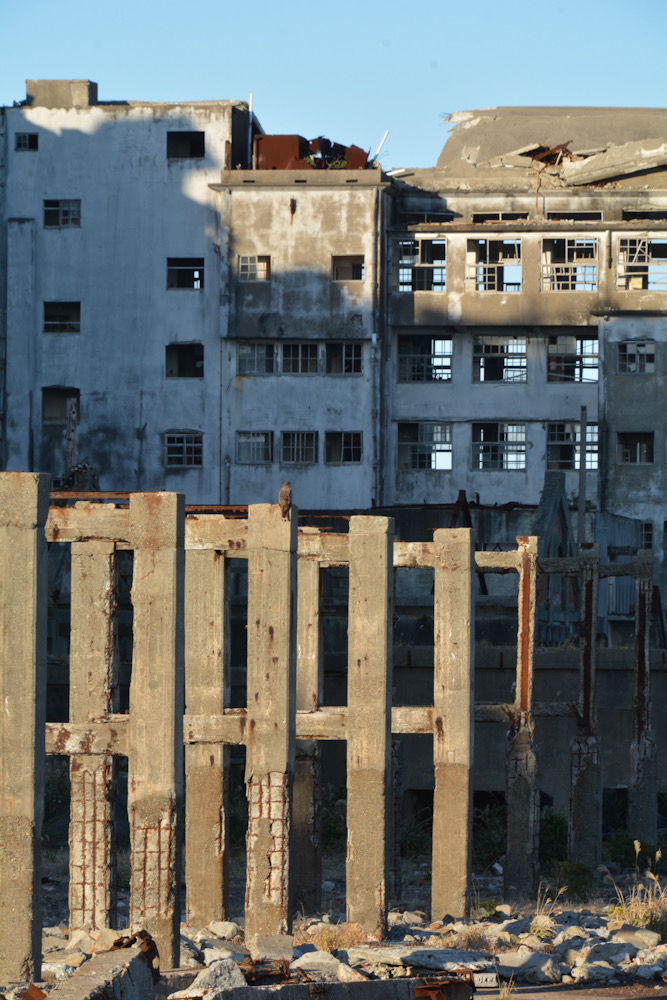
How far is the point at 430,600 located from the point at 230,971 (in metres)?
18.8

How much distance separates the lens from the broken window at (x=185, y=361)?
140 feet

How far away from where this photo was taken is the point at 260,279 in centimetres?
4191

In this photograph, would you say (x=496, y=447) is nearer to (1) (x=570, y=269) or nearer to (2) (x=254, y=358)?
(1) (x=570, y=269)

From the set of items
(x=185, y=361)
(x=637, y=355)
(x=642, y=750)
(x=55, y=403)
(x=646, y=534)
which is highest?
(x=637, y=355)

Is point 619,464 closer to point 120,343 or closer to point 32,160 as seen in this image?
point 120,343

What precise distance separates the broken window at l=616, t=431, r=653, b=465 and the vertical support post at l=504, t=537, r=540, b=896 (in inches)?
946

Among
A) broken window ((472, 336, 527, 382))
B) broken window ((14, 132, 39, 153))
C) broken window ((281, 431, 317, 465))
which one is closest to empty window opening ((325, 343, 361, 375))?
broken window ((281, 431, 317, 465))

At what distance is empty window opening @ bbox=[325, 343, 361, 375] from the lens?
4200 cm

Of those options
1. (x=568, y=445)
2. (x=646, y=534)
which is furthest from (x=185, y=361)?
(x=646, y=534)

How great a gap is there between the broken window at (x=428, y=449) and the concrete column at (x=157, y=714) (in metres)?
30.8

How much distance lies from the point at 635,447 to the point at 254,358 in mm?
12520

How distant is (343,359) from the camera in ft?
139

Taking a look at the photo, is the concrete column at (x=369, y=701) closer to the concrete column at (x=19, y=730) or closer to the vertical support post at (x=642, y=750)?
the concrete column at (x=19, y=730)

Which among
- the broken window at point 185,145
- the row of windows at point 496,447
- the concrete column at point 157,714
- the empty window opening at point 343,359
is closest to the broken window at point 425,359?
the row of windows at point 496,447
